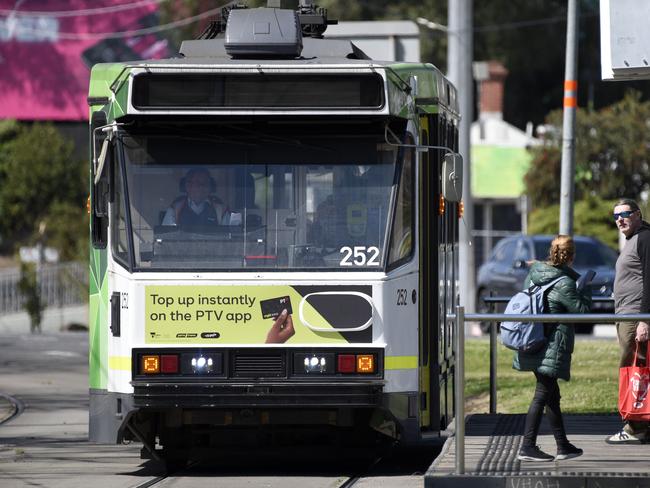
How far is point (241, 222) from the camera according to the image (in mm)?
10781

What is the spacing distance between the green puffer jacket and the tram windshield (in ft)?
3.43

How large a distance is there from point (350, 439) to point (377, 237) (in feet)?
5.68

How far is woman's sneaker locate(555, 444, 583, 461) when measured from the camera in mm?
10211

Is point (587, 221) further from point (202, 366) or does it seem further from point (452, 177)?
point (202, 366)

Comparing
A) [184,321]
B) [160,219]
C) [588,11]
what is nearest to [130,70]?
[160,219]

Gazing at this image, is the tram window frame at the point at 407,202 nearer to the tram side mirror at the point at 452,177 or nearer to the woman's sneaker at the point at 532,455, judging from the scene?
the tram side mirror at the point at 452,177

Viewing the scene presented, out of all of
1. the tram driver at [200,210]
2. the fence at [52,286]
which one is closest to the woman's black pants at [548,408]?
the tram driver at [200,210]

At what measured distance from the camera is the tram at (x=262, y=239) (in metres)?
10.6

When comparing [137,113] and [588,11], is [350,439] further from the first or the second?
[588,11]

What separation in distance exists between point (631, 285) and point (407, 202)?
1696 mm

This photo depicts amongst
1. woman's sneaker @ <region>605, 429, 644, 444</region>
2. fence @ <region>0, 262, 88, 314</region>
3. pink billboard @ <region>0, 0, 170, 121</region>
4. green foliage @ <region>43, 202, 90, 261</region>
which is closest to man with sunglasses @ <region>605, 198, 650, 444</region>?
woman's sneaker @ <region>605, 429, 644, 444</region>

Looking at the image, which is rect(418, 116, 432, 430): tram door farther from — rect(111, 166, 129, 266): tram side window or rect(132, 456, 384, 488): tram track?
rect(111, 166, 129, 266): tram side window

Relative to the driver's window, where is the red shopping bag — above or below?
below

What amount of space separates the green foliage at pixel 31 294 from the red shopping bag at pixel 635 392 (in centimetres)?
1984
